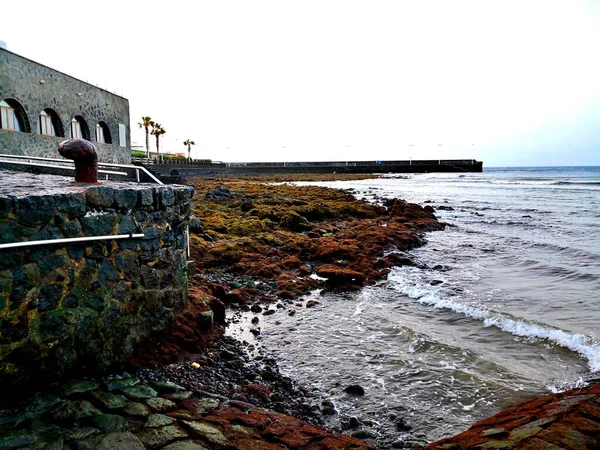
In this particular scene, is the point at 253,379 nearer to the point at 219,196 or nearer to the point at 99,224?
the point at 99,224

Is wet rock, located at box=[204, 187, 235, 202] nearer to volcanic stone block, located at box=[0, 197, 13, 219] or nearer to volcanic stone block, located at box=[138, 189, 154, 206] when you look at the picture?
volcanic stone block, located at box=[138, 189, 154, 206]

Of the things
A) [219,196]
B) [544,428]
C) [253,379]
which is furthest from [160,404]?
[219,196]

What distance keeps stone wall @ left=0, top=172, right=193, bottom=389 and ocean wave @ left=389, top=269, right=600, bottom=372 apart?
5599 millimetres

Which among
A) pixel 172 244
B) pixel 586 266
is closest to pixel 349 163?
pixel 586 266

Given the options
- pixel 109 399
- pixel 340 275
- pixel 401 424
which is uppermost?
pixel 109 399

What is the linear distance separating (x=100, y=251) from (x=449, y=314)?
6.46 m

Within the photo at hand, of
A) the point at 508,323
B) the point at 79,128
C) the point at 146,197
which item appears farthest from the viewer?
the point at 79,128

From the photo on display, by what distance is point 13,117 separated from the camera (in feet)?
60.1

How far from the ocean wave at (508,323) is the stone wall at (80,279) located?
220 inches

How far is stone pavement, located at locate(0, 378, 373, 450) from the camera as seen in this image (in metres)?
3.30

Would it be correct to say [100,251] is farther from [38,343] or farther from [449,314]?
[449,314]

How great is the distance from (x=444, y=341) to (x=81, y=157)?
6080 millimetres

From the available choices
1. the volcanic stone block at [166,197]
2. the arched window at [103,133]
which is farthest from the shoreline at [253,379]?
the arched window at [103,133]

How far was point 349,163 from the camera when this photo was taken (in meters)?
99.6
